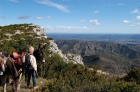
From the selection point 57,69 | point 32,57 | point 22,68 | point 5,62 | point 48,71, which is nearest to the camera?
point 5,62

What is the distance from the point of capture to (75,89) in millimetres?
9867

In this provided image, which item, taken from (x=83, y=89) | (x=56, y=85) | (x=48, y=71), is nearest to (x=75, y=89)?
(x=83, y=89)

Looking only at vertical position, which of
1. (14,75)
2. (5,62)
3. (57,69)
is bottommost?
(57,69)

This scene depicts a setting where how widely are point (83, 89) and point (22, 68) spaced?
3384mm

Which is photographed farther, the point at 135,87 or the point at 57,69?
the point at 57,69

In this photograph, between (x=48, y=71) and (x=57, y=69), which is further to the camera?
(x=57, y=69)

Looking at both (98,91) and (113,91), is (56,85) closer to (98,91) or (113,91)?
(98,91)

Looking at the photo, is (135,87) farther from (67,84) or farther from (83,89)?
(67,84)

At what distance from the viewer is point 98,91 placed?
998cm

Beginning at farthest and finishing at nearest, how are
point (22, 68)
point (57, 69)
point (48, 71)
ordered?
point (57, 69)
point (48, 71)
point (22, 68)

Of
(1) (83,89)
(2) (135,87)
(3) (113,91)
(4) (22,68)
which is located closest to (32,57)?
(4) (22,68)

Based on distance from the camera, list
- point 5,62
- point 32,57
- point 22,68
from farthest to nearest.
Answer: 1. point 32,57
2. point 22,68
3. point 5,62

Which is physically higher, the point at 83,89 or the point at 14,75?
the point at 14,75

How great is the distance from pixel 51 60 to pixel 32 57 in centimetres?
767
